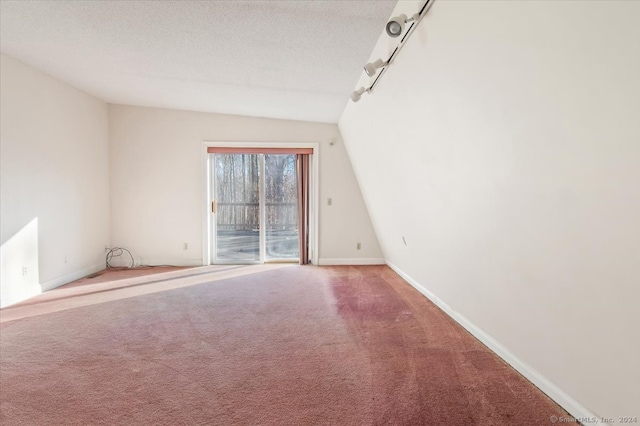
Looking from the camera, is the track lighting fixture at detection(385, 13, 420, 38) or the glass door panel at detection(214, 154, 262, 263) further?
the glass door panel at detection(214, 154, 262, 263)

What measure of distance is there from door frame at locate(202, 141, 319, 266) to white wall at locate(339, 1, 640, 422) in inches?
107


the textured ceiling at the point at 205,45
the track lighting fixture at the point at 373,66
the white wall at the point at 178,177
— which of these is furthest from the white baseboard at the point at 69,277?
the track lighting fixture at the point at 373,66

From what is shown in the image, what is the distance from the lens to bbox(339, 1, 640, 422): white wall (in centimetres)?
103

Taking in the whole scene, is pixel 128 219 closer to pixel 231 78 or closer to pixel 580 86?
pixel 231 78

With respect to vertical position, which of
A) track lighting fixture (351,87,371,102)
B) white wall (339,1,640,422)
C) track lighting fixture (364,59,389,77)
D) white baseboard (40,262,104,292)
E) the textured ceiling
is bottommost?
white baseboard (40,262,104,292)

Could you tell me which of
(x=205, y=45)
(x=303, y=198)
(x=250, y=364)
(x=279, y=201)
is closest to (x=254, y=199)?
(x=279, y=201)

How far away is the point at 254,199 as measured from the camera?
17.4 feet

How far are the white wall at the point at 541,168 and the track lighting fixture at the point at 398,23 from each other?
0.25 ft

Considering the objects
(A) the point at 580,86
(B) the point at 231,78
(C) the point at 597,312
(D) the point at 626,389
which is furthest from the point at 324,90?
(D) the point at 626,389

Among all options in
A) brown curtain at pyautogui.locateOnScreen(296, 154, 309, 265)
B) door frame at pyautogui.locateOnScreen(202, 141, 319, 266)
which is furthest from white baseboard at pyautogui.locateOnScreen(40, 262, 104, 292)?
brown curtain at pyautogui.locateOnScreen(296, 154, 309, 265)

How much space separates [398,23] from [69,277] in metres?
4.83

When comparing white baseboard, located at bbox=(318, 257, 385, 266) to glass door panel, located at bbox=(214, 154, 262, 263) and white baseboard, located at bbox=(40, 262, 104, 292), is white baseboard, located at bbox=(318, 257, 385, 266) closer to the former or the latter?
glass door panel, located at bbox=(214, 154, 262, 263)

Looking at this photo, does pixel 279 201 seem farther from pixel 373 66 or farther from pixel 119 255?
pixel 373 66

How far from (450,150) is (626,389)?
4.49 ft
